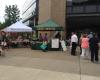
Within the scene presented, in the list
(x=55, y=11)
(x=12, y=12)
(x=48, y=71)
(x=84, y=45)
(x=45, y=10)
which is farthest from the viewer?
(x=12, y=12)

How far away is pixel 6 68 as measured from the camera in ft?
51.2

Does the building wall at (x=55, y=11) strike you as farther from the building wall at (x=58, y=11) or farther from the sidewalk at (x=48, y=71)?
the sidewalk at (x=48, y=71)

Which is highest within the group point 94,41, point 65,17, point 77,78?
point 65,17

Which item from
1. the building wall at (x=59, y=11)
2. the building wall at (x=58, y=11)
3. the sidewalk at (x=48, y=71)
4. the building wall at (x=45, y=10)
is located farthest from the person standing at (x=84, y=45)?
the building wall at (x=45, y=10)

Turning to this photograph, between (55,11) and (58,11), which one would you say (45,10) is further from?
(58,11)

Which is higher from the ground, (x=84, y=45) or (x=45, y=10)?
(x=45, y=10)

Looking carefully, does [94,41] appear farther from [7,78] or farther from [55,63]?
[7,78]

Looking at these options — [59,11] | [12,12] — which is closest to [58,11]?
[59,11]

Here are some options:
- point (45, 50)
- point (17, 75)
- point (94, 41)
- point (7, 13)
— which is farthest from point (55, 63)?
point (7, 13)

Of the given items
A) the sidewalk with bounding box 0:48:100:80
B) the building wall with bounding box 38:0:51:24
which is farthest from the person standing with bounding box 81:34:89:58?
the building wall with bounding box 38:0:51:24

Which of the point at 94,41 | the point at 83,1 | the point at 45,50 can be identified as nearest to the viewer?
the point at 94,41

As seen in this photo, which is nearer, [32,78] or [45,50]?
[32,78]

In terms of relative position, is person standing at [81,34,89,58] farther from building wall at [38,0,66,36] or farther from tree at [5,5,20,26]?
tree at [5,5,20,26]

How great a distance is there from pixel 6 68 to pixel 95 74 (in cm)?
424
